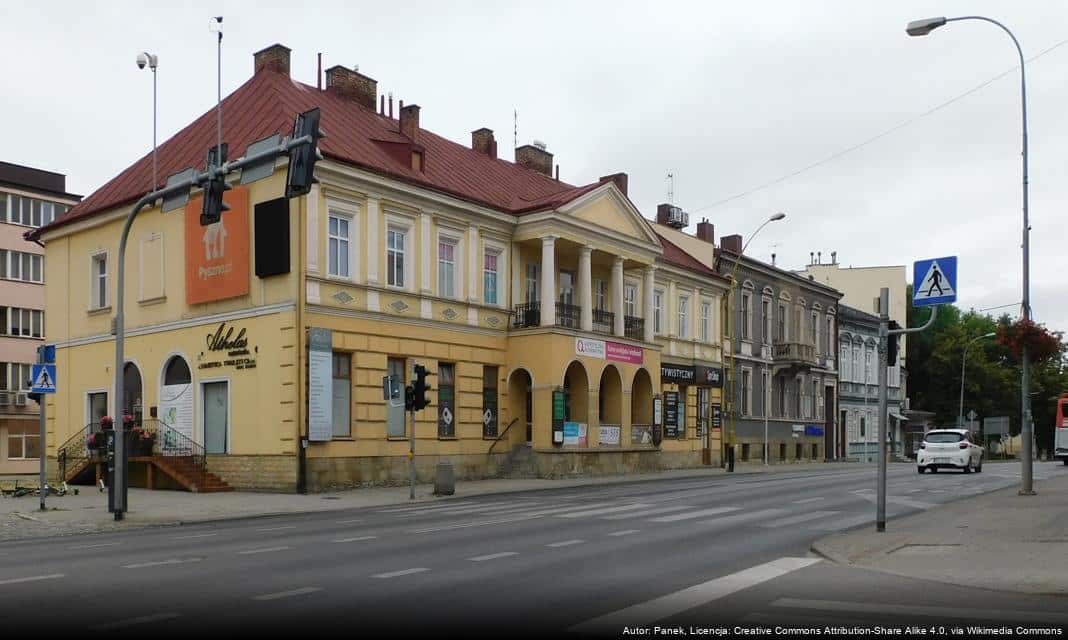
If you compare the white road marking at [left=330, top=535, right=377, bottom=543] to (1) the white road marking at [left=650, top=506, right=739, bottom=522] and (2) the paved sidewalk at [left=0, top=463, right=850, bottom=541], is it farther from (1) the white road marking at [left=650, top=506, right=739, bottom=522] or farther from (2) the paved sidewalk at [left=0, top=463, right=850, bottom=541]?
(2) the paved sidewalk at [left=0, top=463, right=850, bottom=541]

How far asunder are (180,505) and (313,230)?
8.81m

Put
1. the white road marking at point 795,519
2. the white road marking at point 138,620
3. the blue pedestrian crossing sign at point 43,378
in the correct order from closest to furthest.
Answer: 1. the white road marking at point 138,620
2. the white road marking at point 795,519
3. the blue pedestrian crossing sign at point 43,378

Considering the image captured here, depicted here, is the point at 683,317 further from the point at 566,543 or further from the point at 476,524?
the point at 566,543

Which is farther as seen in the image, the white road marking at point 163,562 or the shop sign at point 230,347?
the shop sign at point 230,347

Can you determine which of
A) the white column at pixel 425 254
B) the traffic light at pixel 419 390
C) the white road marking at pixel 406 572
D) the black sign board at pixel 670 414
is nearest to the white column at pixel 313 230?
the white column at pixel 425 254

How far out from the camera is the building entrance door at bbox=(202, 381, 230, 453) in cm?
3081

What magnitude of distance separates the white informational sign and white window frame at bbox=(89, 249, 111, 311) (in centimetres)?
1773

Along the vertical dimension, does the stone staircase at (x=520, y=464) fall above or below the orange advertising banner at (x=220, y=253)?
below

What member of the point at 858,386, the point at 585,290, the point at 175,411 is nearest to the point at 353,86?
the point at 585,290

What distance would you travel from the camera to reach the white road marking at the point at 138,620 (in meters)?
8.09

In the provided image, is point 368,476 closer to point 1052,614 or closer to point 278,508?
point 278,508

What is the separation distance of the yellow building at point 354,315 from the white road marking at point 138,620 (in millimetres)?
19998

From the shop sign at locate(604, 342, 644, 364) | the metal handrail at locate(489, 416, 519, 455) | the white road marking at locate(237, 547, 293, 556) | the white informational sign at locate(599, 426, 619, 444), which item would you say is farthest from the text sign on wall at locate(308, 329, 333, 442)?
the white road marking at locate(237, 547, 293, 556)

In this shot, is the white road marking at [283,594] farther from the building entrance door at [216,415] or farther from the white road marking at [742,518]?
the building entrance door at [216,415]
